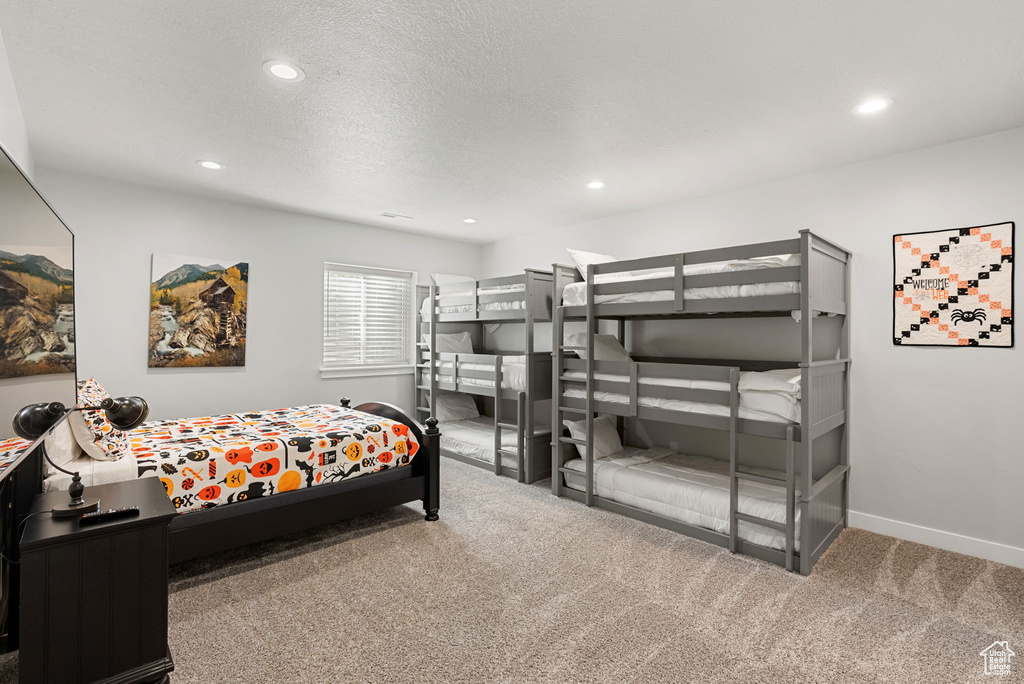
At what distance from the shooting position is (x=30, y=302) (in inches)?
52.2

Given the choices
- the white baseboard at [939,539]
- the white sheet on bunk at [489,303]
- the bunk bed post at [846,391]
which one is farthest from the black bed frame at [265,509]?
the white baseboard at [939,539]

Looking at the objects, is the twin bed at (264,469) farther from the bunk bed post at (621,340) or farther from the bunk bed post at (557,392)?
the bunk bed post at (621,340)

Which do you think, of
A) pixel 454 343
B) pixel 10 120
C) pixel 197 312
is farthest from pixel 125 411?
pixel 454 343

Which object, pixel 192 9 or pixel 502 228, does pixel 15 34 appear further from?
pixel 502 228

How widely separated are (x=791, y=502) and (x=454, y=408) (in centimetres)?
369

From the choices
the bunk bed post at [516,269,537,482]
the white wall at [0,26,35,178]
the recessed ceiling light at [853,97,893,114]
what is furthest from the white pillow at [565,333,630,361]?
the white wall at [0,26,35,178]

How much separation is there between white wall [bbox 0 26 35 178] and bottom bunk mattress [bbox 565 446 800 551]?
3.70 meters

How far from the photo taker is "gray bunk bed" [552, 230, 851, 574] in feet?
9.32

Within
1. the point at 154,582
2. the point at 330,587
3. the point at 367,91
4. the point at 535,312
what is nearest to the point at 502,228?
the point at 535,312

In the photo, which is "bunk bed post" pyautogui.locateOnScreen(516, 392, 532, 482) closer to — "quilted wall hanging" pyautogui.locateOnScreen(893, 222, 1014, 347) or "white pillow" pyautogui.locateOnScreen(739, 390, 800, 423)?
"white pillow" pyautogui.locateOnScreen(739, 390, 800, 423)

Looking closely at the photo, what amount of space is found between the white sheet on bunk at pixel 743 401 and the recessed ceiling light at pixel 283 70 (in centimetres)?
269

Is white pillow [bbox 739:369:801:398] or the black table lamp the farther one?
white pillow [bbox 739:369:801:398]

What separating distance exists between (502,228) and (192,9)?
12.6ft

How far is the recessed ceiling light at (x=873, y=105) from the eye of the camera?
252 centimetres
